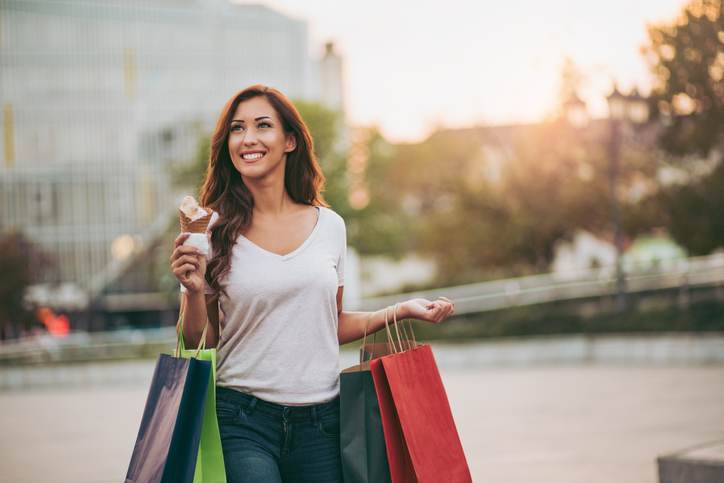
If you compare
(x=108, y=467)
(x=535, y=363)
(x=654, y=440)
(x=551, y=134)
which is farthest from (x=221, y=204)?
(x=551, y=134)

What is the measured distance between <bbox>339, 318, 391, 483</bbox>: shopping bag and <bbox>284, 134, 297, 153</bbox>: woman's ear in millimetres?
764

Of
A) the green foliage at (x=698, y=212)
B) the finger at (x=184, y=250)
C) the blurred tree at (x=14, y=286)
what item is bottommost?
the blurred tree at (x=14, y=286)

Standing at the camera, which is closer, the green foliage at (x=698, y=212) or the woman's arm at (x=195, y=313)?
the woman's arm at (x=195, y=313)

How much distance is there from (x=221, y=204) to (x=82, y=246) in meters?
67.6

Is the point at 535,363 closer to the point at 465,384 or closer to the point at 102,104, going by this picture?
the point at 465,384

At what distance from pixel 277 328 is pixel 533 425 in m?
8.40

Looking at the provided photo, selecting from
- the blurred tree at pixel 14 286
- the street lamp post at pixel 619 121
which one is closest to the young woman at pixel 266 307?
the street lamp post at pixel 619 121

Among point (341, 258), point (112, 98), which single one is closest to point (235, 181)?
point (341, 258)

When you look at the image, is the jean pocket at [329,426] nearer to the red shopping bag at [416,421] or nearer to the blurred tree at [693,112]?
the red shopping bag at [416,421]

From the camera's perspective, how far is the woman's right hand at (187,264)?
326 centimetres

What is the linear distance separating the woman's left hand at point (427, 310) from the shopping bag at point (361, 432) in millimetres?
238

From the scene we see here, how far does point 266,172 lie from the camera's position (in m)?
3.65

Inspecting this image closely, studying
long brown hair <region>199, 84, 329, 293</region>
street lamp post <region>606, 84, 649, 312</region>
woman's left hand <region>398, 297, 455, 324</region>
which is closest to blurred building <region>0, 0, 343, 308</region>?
street lamp post <region>606, 84, 649, 312</region>

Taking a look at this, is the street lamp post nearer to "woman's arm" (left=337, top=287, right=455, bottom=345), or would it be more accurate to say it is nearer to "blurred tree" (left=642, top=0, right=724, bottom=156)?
"blurred tree" (left=642, top=0, right=724, bottom=156)
